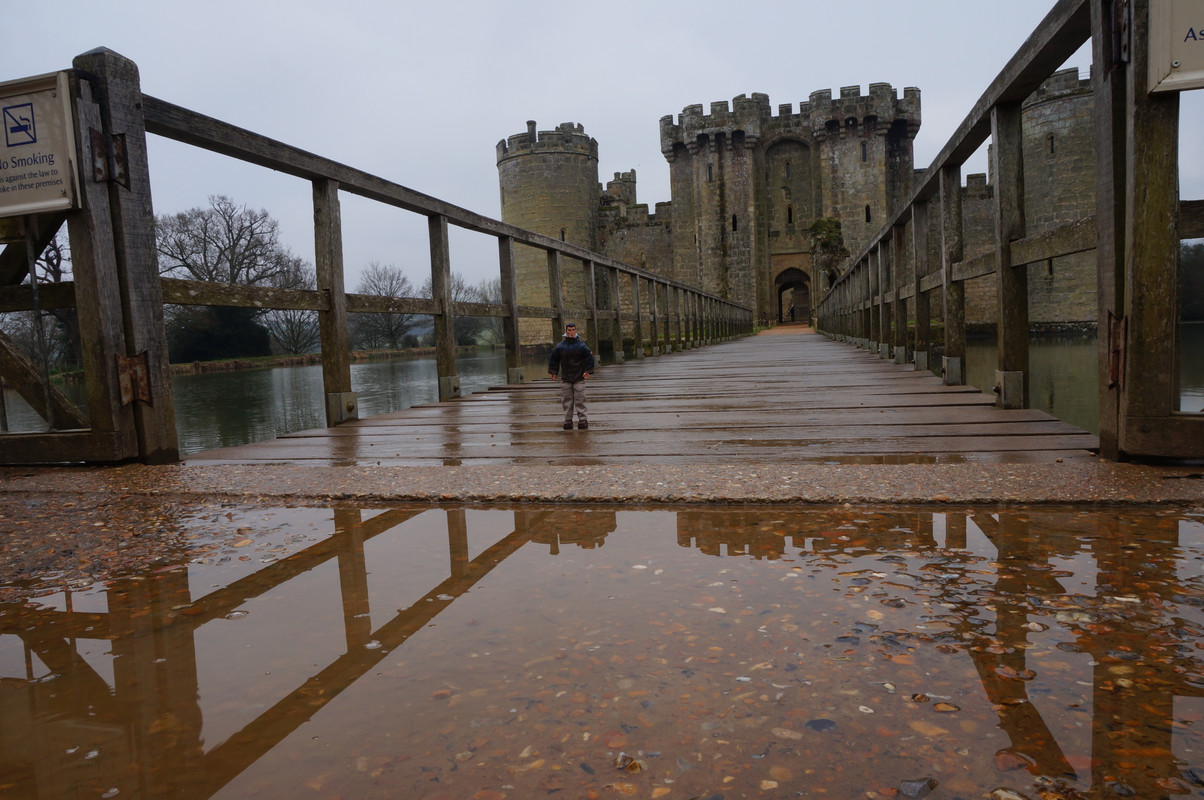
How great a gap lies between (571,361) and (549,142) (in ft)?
101

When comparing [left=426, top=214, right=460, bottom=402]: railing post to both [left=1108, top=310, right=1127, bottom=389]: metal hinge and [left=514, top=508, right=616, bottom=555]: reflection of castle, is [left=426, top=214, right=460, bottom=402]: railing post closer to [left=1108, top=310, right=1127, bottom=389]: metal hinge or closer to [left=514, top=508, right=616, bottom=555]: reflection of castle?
[left=514, top=508, right=616, bottom=555]: reflection of castle

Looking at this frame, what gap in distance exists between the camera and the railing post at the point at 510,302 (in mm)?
7180

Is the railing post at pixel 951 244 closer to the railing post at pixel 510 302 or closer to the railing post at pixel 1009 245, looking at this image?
the railing post at pixel 1009 245

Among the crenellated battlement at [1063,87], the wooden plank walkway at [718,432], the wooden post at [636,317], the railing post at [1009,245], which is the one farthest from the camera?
the crenellated battlement at [1063,87]

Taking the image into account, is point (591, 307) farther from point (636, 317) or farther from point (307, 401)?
point (307, 401)

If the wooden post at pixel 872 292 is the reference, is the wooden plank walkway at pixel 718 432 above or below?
below

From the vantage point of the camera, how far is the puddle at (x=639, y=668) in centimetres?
108

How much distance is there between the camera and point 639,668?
1374mm

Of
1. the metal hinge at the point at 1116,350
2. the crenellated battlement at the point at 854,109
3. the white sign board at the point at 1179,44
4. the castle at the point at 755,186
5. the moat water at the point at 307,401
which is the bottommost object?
the moat water at the point at 307,401

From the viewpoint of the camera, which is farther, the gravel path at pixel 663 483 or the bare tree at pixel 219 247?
the bare tree at pixel 219 247

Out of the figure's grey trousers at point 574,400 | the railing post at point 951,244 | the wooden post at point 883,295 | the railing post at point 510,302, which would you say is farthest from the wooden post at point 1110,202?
the wooden post at point 883,295

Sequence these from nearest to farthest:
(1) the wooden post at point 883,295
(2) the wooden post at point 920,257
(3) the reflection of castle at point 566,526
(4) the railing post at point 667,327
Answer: (3) the reflection of castle at point 566,526 < (2) the wooden post at point 920,257 < (1) the wooden post at point 883,295 < (4) the railing post at point 667,327

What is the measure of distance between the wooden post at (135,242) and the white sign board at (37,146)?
3.8 inches

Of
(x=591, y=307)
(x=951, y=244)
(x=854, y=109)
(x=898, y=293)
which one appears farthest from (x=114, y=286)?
(x=854, y=109)
